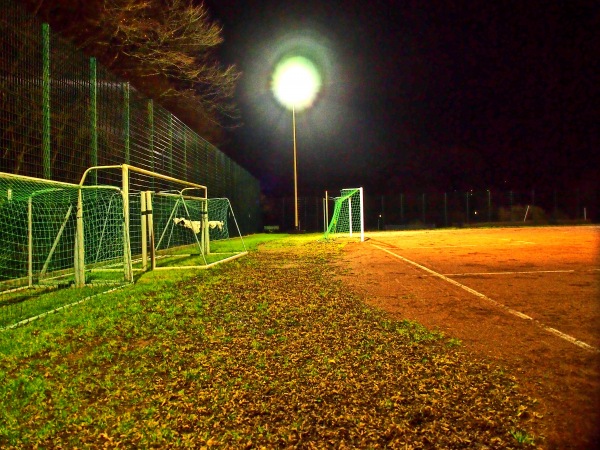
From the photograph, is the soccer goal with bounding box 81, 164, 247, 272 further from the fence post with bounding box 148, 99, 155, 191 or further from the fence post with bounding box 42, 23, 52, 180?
the fence post with bounding box 42, 23, 52, 180

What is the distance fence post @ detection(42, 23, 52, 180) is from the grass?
149 inches

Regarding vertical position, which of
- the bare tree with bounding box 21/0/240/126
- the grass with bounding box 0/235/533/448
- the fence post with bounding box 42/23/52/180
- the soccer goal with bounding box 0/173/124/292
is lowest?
the grass with bounding box 0/235/533/448

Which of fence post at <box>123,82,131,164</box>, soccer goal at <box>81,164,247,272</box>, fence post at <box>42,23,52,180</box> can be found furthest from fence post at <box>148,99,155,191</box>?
fence post at <box>42,23,52,180</box>

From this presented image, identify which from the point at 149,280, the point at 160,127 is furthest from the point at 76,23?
the point at 149,280

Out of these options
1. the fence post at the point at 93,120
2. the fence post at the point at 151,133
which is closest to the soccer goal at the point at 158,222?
the fence post at the point at 93,120

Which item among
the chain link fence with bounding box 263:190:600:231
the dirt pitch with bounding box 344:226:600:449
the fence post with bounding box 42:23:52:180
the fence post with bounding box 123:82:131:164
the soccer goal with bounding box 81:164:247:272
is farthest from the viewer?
the chain link fence with bounding box 263:190:600:231

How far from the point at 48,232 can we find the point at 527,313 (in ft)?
28.0

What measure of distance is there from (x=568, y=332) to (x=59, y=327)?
17.9 feet

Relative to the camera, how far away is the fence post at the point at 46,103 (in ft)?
25.7

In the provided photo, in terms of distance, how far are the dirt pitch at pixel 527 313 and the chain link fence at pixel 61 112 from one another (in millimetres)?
6165

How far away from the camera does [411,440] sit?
2.46 meters

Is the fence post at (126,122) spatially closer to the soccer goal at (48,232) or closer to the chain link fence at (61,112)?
the chain link fence at (61,112)

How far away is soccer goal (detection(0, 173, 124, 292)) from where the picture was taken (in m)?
7.07

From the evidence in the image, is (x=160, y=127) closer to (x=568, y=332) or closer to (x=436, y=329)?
(x=436, y=329)
